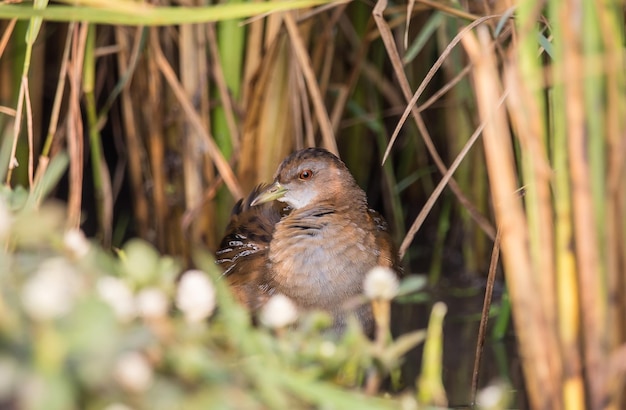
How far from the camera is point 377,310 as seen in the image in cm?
189

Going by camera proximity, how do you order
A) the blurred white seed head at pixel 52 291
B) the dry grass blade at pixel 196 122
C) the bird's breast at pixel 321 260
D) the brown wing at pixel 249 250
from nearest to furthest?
the blurred white seed head at pixel 52 291 → the bird's breast at pixel 321 260 → the brown wing at pixel 249 250 → the dry grass blade at pixel 196 122

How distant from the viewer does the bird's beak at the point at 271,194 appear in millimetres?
3709

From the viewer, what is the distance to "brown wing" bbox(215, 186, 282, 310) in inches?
133

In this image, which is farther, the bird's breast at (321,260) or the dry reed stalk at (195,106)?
the dry reed stalk at (195,106)

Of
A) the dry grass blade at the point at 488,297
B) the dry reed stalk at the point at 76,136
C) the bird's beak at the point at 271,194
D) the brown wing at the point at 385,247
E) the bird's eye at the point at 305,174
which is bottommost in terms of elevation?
the dry grass blade at the point at 488,297

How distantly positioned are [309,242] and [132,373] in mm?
1846

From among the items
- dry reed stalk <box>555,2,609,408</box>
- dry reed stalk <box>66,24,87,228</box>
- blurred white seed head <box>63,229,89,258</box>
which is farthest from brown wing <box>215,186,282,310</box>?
dry reed stalk <box>555,2,609,408</box>

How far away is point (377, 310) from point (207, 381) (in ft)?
1.38

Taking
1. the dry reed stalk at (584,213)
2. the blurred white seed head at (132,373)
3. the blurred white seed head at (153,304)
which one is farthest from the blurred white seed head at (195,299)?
the dry reed stalk at (584,213)

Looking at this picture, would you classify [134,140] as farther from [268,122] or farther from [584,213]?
[584,213]

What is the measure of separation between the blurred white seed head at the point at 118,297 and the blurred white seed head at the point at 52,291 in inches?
1.5

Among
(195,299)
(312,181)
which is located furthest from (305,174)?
(195,299)

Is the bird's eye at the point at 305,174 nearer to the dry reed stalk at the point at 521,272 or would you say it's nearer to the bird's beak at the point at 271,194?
the bird's beak at the point at 271,194

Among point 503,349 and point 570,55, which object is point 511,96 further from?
point 503,349
